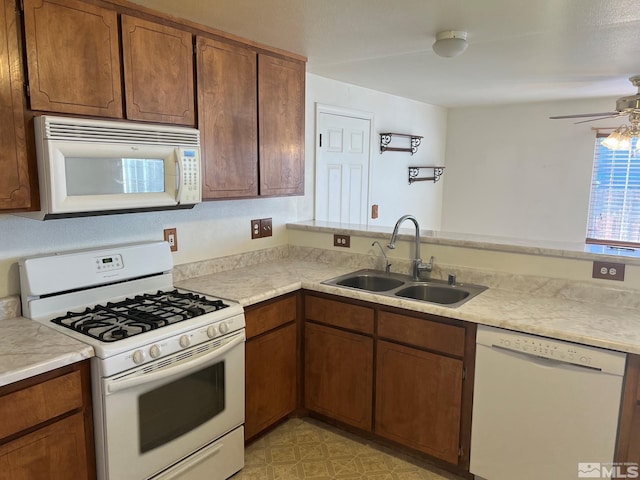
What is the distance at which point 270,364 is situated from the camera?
8.11 feet

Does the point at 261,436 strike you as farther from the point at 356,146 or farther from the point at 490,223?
the point at 490,223

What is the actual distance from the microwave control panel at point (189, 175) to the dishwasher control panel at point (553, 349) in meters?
1.45

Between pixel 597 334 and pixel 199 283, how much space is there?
6.26ft

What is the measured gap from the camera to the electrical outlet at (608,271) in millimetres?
2160

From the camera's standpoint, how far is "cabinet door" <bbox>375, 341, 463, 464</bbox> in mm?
2176

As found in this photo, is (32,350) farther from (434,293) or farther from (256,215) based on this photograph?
(434,293)

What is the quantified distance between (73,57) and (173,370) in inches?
50.0

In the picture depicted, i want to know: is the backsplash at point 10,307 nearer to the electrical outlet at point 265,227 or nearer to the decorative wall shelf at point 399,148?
the electrical outlet at point 265,227

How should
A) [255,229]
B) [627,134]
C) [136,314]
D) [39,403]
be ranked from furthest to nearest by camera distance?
[627,134], [255,229], [136,314], [39,403]

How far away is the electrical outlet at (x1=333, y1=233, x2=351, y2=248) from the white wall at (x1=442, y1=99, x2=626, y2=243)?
113 inches

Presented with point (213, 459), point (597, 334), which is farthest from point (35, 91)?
point (597, 334)

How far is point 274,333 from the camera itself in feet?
8.12

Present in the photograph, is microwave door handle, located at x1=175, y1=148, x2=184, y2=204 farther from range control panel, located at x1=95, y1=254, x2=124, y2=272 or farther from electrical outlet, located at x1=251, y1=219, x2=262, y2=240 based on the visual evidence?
electrical outlet, located at x1=251, y1=219, x2=262, y2=240

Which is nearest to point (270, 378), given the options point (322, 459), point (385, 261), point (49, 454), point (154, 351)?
point (322, 459)
